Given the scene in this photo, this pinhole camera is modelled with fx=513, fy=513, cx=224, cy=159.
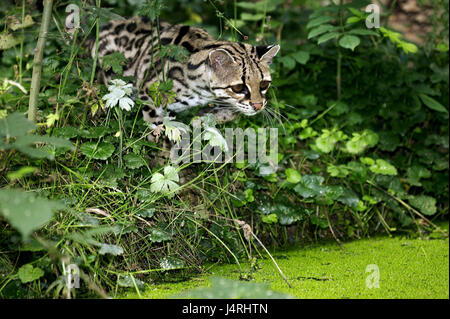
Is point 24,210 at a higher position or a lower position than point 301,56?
lower

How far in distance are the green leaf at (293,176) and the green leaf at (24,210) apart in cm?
212

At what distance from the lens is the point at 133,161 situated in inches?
118

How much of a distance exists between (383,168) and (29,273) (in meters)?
2.71

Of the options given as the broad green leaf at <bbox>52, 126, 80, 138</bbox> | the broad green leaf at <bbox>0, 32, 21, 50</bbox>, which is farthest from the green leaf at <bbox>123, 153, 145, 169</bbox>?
the broad green leaf at <bbox>0, 32, 21, 50</bbox>

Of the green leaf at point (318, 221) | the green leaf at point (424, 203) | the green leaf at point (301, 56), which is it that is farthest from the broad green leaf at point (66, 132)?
the green leaf at point (424, 203)

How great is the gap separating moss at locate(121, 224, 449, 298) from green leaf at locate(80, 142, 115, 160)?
2.69ft

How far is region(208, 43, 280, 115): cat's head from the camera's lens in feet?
11.1

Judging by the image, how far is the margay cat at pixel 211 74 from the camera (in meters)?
3.40

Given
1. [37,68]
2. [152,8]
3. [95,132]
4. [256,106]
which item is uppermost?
[152,8]

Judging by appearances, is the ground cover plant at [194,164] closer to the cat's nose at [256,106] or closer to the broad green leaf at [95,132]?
the broad green leaf at [95,132]

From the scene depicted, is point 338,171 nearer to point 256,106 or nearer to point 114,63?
point 256,106

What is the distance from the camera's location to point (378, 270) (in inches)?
115

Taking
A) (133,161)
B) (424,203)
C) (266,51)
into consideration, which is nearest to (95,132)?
(133,161)

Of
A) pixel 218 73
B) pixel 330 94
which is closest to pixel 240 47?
pixel 218 73
